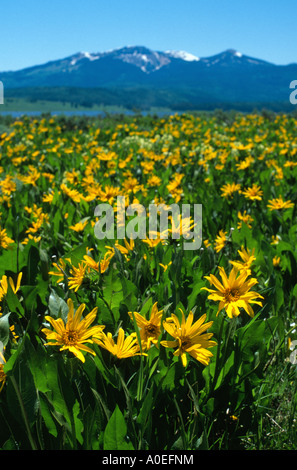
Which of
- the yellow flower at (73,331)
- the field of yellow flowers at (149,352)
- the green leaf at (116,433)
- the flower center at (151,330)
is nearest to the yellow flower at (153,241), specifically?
the field of yellow flowers at (149,352)

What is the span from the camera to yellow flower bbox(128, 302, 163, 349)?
1423mm

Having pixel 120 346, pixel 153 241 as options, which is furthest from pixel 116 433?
pixel 153 241

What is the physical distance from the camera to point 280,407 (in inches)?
67.8

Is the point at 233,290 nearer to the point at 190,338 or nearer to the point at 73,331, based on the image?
the point at 190,338

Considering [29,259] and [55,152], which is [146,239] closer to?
[29,259]

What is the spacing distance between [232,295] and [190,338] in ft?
0.69

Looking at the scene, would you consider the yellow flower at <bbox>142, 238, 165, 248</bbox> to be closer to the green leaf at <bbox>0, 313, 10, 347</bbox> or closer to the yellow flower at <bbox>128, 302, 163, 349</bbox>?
the yellow flower at <bbox>128, 302, 163, 349</bbox>

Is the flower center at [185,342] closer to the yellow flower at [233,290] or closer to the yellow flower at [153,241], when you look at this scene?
the yellow flower at [233,290]

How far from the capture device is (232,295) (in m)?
1.39

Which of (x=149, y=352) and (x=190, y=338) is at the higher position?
(x=190, y=338)

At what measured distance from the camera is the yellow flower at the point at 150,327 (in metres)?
1.42

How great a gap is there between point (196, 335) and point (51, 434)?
0.54m

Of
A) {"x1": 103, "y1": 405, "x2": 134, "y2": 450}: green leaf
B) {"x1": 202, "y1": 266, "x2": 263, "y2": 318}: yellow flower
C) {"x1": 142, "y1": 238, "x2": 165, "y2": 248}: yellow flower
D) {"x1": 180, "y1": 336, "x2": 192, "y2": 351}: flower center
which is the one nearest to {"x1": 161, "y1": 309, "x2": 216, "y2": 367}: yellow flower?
{"x1": 180, "y1": 336, "x2": 192, "y2": 351}: flower center
